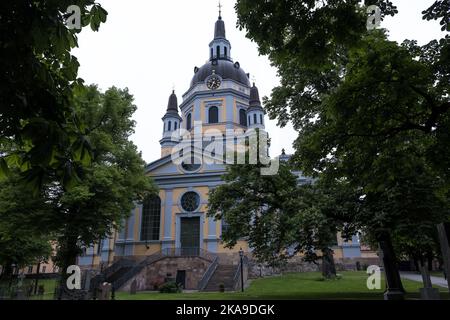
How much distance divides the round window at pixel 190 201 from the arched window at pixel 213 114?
11211mm

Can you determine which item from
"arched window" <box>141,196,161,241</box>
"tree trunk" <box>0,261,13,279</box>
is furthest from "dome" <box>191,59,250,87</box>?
"tree trunk" <box>0,261,13,279</box>

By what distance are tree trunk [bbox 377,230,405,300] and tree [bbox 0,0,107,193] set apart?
43.5 ft

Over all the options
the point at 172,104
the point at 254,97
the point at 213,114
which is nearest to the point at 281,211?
the point at 213,114

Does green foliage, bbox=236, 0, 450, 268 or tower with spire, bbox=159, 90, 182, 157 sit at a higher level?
tower with spire, bbox=159, 90, 182, 157

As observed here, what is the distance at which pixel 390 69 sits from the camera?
7797 millimetres

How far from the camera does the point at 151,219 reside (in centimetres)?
3478

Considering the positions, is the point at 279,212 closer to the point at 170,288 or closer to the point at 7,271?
the point at 170,288

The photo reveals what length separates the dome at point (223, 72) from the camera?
45.1m

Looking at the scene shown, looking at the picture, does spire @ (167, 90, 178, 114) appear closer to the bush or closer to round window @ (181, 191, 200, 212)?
round window @ (181, 191, 200, 212)

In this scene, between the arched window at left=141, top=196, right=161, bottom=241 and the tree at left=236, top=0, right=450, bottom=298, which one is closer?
the tree at left=236, top=0, right=450, bottom=298

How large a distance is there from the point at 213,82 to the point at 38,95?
41723 mm

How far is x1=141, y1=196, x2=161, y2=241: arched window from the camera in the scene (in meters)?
34.2
